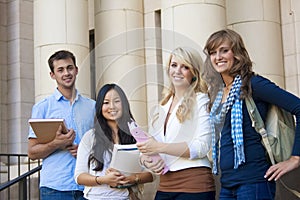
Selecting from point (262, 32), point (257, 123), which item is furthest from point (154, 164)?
point (262, 32)

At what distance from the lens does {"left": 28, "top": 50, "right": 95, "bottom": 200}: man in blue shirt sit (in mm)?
4891

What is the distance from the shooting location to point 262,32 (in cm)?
896

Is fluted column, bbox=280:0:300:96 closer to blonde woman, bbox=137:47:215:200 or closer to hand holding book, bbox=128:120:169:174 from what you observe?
blonde woman, bbox=137:47:215:200

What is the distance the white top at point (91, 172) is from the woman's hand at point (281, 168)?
49.8 inches

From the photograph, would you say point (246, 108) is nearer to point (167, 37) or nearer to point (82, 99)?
point (167, 37)

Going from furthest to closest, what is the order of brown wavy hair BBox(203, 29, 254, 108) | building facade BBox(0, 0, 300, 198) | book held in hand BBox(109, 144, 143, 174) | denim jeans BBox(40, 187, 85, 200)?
building facade BBox(0, 0, 300, 198)
denim jeans BBox(40, 187, 85, 200)
book held in hand BBox(109, 144, 143, 174)
brown wavy hair BBox(203, 29, 254, 108)

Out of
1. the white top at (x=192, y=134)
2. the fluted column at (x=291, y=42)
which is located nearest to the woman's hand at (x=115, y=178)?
the white top at (x=192, y=134)

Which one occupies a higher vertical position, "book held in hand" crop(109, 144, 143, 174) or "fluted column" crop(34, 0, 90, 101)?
"fluted column" crop(34, 0, 90, 101)

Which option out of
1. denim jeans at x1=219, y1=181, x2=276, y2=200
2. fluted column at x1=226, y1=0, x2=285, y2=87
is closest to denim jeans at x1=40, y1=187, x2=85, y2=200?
denim jeans at x1=219, y1=181, x2=276, y2=200

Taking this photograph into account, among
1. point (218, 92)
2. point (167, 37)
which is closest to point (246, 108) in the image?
point (218, 92)

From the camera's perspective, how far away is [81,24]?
846 cm

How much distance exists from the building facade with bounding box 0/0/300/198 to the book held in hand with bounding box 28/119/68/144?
70 centimetres

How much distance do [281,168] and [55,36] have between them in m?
5.11

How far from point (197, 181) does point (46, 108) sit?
1671mm
